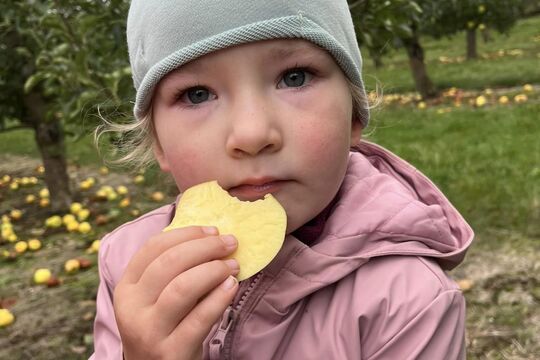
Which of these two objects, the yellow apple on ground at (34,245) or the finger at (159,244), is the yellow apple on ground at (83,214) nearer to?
the yellow apple on ground at (34,245)

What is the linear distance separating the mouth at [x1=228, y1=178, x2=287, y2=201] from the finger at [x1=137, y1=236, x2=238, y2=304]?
0.11m

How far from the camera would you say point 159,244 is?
45.5 inches

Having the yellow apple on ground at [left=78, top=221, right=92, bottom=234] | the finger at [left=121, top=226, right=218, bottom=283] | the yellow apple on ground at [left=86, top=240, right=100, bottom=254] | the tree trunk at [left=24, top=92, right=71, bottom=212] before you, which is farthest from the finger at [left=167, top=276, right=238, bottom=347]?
the tree trunk at [left=24, top=92, right=71, bottom=212]

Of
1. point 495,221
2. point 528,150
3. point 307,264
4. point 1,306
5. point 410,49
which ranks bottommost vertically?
point 410,49

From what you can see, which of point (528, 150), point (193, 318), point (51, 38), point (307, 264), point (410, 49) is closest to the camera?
point (193, 318)

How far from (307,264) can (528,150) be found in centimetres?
379

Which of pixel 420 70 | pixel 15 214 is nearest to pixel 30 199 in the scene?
pixel 15 214

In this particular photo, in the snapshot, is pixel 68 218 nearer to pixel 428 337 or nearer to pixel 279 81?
pixel 279 81

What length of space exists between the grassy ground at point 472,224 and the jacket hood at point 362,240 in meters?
0.55

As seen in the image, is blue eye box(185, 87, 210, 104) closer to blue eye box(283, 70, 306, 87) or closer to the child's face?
the child's face

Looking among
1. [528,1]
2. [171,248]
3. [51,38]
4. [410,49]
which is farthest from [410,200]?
[528,1]

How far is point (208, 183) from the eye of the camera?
119cm

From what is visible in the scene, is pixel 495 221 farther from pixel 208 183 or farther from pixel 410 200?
pixel 208 183

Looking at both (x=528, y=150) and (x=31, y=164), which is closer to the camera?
(x=528, y=150)
